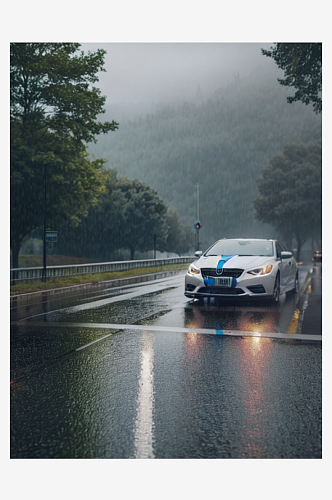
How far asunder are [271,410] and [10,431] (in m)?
2.31

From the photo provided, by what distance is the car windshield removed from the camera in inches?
557

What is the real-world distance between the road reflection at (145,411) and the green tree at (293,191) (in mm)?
59759

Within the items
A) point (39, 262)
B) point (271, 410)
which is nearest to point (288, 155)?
point (39, 262)

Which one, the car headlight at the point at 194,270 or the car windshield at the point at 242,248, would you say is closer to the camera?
the car headlight at the point at 194,270

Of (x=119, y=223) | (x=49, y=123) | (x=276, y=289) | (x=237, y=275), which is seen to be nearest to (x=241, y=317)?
(x=237, y=275)

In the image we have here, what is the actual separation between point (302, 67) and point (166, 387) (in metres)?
17.6

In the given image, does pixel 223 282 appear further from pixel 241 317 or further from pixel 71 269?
pixel 71 269

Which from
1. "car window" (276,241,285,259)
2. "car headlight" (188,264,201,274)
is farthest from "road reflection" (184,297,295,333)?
"car window" (276,241,285,259)

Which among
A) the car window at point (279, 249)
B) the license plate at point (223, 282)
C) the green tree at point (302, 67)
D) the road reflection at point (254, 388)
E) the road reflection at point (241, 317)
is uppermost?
the green tree at point (302, 67)

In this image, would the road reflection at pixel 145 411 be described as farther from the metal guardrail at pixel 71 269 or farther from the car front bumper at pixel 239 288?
the metal guardrail at pixel 71 269

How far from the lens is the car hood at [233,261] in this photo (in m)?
12.9

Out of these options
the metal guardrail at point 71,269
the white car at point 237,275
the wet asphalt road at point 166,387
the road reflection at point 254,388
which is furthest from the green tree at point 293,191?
the road reflection at point 254,388

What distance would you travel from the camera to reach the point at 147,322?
1040cm

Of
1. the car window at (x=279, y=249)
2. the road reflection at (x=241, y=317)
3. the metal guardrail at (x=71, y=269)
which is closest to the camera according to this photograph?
the road reflection at (x=241, y=317)
